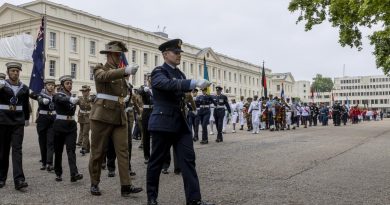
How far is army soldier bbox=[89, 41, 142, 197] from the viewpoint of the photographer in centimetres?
582

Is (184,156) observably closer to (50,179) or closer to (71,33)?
(50,179)

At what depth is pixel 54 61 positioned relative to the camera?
1891 inches

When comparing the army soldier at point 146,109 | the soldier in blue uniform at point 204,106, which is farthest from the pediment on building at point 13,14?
the army soldier at point 146,109

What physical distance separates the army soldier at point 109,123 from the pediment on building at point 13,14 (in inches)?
1795

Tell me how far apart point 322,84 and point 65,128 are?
464 ft

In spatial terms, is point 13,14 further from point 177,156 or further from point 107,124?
point 177,156

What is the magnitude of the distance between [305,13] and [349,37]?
2.29 metres

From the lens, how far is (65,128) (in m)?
7.19

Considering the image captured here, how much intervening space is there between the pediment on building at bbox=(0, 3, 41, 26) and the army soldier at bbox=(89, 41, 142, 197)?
45600mm

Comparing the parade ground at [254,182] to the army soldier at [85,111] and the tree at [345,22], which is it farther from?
the tree at [345,22]

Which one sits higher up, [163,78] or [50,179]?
[163,78]

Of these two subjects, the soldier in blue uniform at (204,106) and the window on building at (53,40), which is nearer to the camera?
the soldier in blue uniform at (204,106)

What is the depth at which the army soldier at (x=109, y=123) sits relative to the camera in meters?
5.82

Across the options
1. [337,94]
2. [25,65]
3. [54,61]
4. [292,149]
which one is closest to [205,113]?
[292,149]
